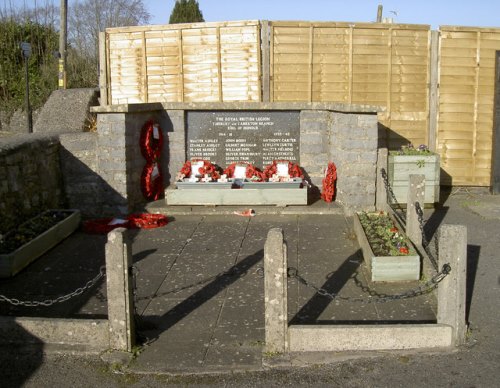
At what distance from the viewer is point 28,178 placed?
9.82m

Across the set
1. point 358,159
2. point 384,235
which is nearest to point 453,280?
point 384,235

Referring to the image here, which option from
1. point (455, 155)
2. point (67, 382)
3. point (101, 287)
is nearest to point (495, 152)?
point (455, 155)

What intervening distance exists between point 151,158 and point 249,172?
6.08 ft

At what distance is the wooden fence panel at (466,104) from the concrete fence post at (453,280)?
809 cm

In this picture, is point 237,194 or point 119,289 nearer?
point 119,289

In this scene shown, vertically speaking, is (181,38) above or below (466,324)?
above

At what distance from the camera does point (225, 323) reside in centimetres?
646

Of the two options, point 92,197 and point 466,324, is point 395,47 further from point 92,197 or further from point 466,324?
point 466,324

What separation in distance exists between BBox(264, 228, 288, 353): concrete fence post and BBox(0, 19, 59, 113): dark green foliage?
57.3ft

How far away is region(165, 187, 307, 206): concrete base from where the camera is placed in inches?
441

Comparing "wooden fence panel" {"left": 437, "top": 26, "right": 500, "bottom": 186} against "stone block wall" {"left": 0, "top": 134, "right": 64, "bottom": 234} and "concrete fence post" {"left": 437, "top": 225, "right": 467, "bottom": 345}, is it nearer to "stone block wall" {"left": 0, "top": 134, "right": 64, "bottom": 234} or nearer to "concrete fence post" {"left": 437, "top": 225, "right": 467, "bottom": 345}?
"stone block wall" {"left": 0, "top": 134, "right": 64, "bottom": 234}

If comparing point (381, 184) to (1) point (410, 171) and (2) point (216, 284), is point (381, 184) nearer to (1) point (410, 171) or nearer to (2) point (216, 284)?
(1) point (410, 171)

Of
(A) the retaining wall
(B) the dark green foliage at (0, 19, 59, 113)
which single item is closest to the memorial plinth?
(A) the retaining wall

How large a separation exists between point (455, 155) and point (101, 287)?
881cm
